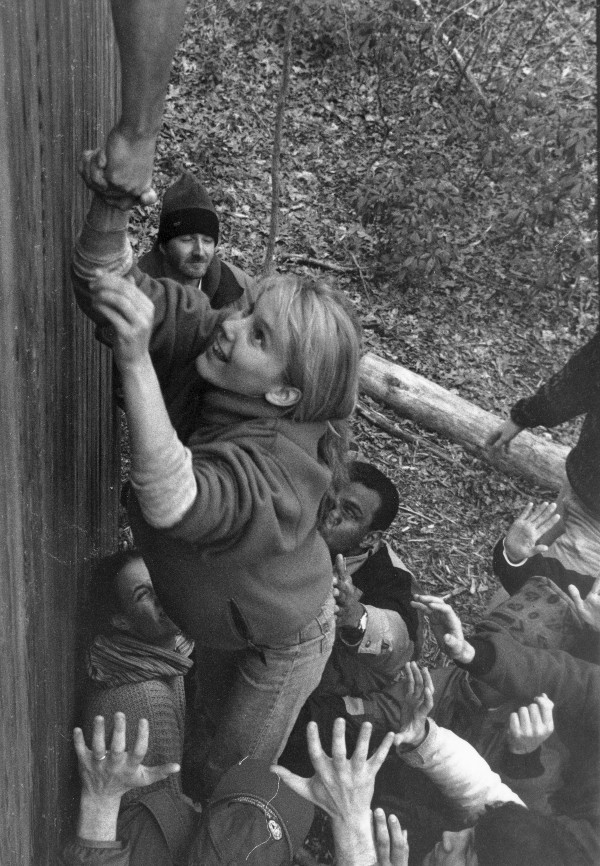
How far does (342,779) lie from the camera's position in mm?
1658

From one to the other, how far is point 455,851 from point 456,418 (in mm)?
1587

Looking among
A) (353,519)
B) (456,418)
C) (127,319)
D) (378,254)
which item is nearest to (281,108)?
(378,254)

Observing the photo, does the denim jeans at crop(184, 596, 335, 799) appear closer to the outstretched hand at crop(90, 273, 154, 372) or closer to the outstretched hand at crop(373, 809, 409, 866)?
the outstretched hand at crop(373, 809, 409, 866)

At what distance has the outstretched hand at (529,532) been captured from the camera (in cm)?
222

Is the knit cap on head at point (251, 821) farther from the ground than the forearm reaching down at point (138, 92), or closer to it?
closer to it

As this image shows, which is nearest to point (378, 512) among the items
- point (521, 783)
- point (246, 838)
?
point (521, 783)

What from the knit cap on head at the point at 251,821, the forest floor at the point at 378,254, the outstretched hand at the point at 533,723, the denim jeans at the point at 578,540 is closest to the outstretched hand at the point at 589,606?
the denim jeans at the point at 578,540

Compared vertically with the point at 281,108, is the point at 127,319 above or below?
below

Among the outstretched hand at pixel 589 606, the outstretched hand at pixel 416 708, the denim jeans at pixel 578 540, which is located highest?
the denim jeans at pixel 578 540

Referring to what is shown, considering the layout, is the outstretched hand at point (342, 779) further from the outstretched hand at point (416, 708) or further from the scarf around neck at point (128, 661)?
the scarf around neck at point (128, 661)

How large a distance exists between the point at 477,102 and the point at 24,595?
7.94 feet

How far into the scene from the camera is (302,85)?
8.90 feet

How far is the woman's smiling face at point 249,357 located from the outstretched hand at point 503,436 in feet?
4.20

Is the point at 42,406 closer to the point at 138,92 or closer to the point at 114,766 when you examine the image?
the point at 138,92
